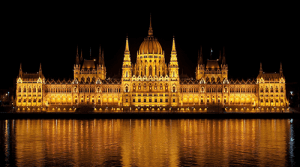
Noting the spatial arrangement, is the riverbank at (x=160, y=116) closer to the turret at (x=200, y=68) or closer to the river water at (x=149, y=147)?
the turret at (x=200, y=68)

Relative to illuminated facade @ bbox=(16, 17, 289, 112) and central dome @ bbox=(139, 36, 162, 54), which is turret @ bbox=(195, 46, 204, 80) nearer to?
illuminated facade @ bbox=(16, 17, 289, 112)

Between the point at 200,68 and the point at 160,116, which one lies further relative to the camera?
the point at 200,68

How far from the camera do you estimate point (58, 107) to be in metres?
126

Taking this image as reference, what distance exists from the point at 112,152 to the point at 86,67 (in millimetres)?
91367

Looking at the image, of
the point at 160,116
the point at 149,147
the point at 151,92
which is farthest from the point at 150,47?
the point at 149,147

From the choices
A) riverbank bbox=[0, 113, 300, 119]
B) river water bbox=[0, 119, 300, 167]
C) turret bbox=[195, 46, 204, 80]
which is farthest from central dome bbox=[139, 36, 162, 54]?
river water bbox=[0, 119, 300, 167]

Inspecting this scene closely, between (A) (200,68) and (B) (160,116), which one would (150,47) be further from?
(B) (160,116)

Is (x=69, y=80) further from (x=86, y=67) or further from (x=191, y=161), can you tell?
(x=191, y=161)

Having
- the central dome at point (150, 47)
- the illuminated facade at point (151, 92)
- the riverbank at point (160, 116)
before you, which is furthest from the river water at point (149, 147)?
the central dome at point (150, 47)

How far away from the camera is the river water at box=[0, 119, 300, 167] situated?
44250 millimetres

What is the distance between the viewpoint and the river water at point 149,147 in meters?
44.2

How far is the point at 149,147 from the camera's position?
5356 cm

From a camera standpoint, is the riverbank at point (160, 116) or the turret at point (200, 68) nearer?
the riverbank at point (160, 116)

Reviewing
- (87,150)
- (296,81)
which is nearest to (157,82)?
(296,81)
